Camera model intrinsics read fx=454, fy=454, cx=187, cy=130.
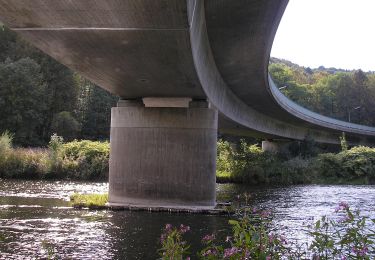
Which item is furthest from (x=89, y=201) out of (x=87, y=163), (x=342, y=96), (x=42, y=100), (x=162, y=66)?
(x=342, y=96)

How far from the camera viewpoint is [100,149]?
3847 centimetres

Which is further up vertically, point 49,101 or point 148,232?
point 49,101

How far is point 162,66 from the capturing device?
42.1 feet

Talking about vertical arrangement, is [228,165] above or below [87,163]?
above

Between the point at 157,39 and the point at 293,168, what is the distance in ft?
113

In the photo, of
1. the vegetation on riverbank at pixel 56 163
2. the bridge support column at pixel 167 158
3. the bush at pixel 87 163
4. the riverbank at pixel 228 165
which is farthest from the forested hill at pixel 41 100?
the bridge support column at pixel 167 158

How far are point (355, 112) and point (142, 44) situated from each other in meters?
105

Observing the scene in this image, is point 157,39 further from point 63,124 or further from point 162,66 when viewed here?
point 63,124

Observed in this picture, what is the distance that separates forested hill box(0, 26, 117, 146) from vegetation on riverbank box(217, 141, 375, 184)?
945 inches

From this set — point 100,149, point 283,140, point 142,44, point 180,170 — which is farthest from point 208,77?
point 283,140

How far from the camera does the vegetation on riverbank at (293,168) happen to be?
40.0 m

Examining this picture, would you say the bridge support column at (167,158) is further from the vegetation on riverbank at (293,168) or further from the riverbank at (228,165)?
the vegetation on riverbank at (293,168)

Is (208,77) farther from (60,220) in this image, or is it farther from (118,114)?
(60,220)

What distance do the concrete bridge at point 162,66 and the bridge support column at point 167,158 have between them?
0.04 meters
